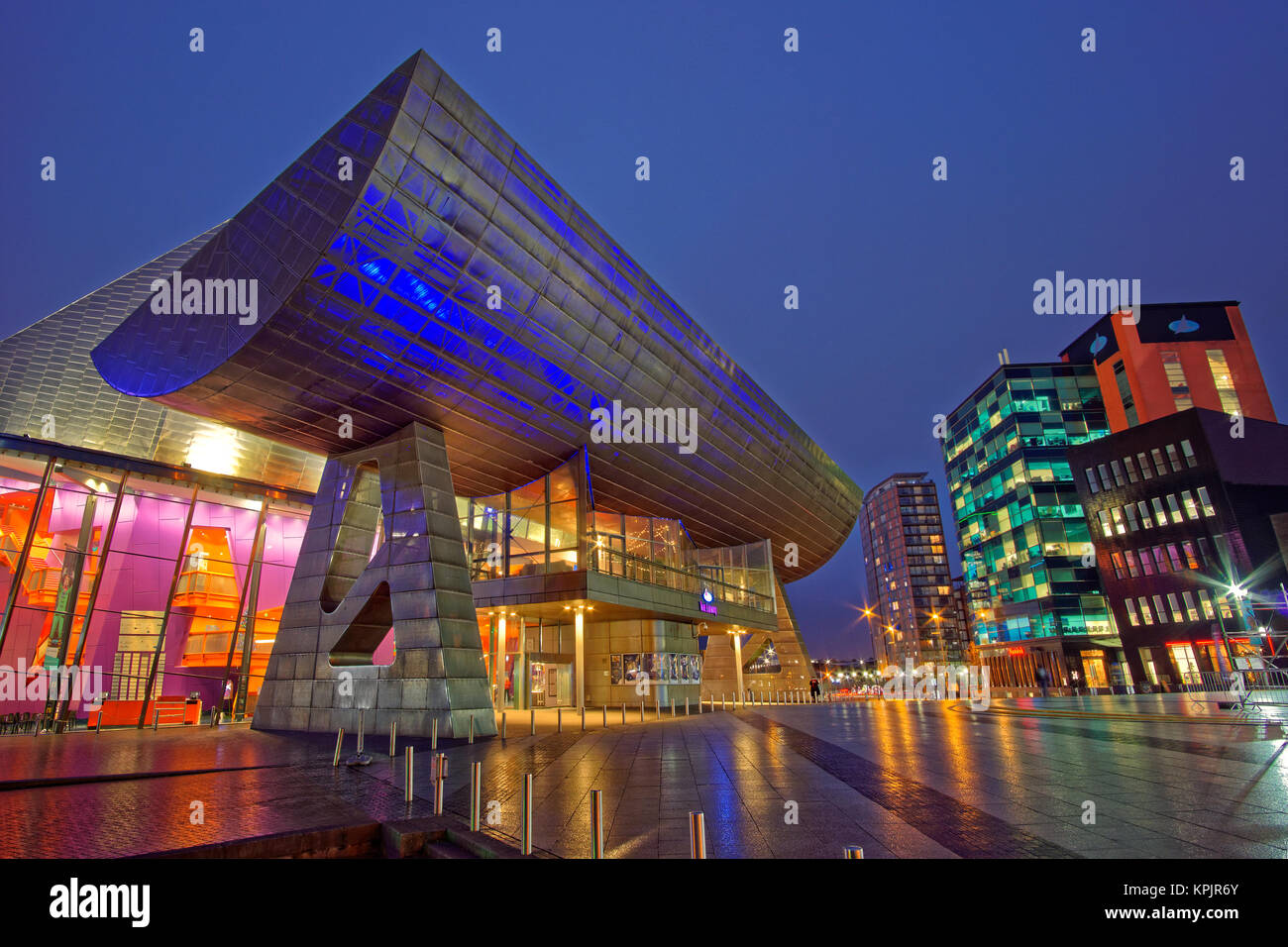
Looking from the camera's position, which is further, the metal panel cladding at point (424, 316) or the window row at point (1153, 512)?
the window row at point (1153, 512)

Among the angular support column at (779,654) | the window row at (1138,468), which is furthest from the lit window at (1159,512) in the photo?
the angular support column at (779,654)

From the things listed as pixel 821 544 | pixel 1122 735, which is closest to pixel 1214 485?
pixel 821 544

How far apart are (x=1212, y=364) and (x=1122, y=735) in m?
78.2

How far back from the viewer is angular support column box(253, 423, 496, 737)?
20.8 m

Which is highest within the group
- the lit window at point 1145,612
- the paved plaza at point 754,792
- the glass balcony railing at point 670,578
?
the glass balcony railing at point 670,578

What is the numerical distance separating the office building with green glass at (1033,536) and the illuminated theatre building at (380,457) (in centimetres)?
5214

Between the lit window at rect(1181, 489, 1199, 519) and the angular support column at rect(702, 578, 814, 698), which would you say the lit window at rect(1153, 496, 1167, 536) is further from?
the angular support column at rect(702, 578, 814, 698)

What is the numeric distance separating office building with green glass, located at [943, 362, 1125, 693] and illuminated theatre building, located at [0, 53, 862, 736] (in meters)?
52.1

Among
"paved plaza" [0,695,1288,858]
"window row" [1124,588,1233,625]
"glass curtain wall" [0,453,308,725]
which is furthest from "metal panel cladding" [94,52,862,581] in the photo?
"window row" [1124,588,1233,625]

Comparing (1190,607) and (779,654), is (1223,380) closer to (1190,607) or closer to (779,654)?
(1190,607)

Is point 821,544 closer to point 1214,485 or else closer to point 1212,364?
point 1214,485

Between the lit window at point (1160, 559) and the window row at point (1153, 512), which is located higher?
the window row at point (1153, 512)

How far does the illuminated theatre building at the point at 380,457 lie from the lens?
18.7m

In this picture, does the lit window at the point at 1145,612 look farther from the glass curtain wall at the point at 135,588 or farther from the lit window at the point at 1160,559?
the glass curtain wall at the point at 135,588
